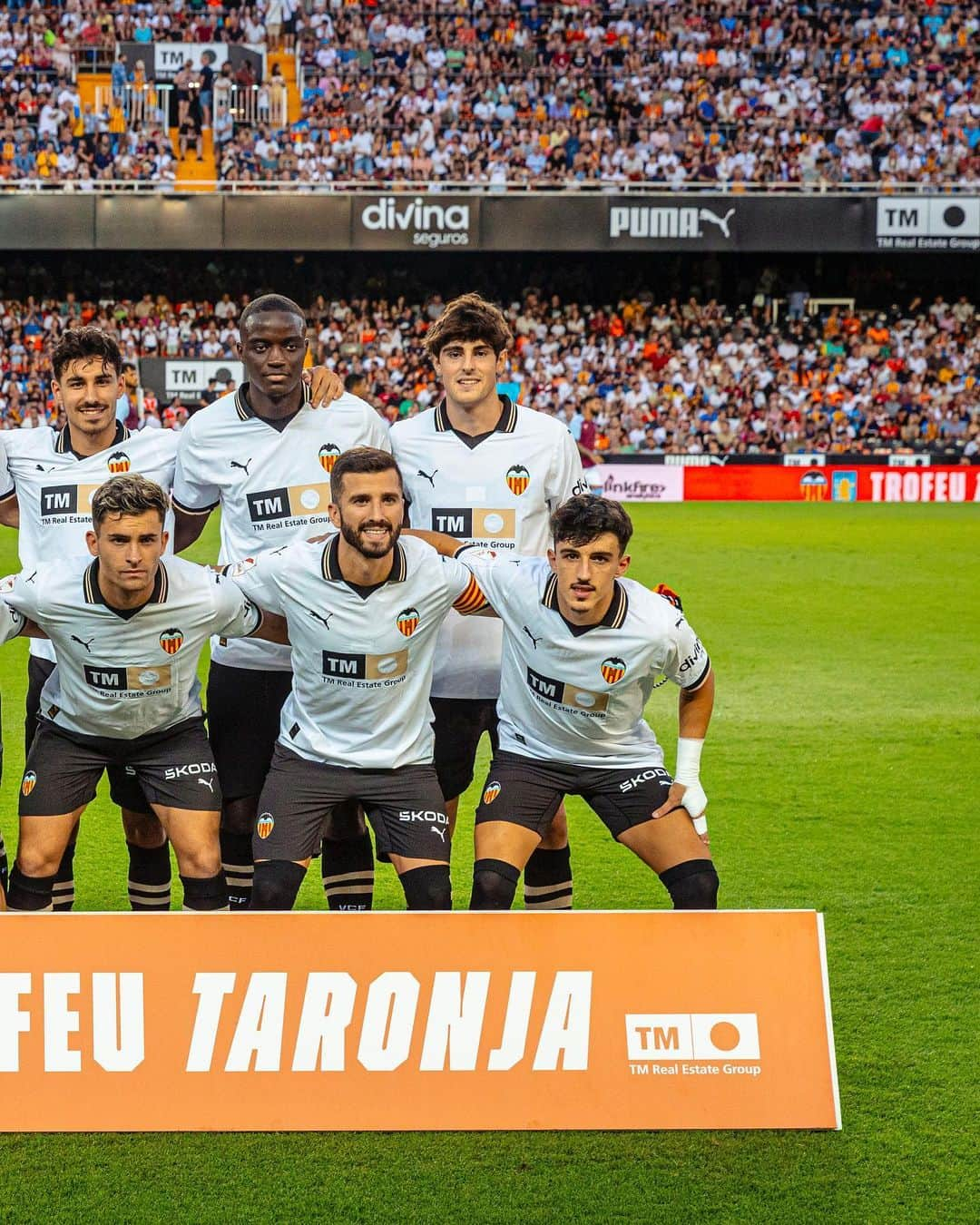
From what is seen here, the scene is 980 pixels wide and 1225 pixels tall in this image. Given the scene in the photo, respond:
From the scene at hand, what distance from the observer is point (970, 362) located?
98.5 ft

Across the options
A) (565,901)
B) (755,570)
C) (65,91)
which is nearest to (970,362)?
(755,570)

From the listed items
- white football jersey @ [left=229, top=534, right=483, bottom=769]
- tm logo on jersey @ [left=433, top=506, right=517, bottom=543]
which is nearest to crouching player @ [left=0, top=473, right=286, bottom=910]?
white football jersey @ [left=229, top=534, right=483, bottom=769]

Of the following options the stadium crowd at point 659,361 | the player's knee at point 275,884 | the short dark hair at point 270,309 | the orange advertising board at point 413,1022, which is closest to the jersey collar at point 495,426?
the short dark hair at point 270,309

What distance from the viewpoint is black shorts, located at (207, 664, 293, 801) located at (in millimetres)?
4867

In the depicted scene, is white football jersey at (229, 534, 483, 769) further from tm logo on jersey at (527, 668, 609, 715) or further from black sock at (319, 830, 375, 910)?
black sock at (319, 830, 375, 910)

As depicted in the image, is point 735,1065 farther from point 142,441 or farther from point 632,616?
point 142,441

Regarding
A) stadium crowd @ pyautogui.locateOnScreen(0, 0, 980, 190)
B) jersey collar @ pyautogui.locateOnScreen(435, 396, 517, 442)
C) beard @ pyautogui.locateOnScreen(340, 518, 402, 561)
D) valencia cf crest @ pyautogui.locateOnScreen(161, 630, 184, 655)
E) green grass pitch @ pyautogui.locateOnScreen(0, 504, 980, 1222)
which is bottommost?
green grass pitch @ pyautogui.locateOnScreen(0, 504, 980, 1222)

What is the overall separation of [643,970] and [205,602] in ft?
5.81

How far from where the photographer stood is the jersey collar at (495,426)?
5.00 meters

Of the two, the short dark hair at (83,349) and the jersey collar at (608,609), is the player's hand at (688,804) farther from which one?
the short dark hair at (83,349)

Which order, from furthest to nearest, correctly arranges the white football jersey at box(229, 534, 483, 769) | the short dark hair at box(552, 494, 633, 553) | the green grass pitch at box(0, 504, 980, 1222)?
1. the white football jersey at box(229, 534, 483, 769)
2. the short dark hair at box(552, 494, 633, 553)
3. the green grass pitch at box(0, 504, 980, 1222)

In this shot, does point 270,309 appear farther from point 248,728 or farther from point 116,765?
point 116,765

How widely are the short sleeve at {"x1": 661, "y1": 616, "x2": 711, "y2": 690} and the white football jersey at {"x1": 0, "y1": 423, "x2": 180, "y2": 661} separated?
1868mm

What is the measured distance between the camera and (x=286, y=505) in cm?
487
